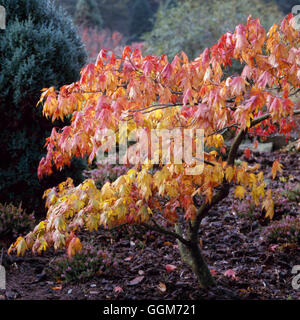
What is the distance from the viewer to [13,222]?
403cm

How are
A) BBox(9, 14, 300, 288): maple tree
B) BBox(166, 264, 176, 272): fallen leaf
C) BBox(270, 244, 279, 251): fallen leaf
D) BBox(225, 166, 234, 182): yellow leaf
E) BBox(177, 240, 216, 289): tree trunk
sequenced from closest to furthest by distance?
BBox(9, 14, 300, 288): maple tree
BBox(225, 166, 234, 182): yellow leaf
BBox(177, 240, 216, 289): tree trunk
BBox(166, 264, 176, 272): fallen leaf
BBox(270, 244, 279, 251): fallen leaf

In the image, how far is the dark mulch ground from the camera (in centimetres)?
307

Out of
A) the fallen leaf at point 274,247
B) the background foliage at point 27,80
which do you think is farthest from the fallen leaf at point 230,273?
the background foliage at point 27,80

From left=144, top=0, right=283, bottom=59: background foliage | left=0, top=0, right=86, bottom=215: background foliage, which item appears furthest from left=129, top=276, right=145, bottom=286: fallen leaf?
left=144, top=0, right=283, bottom=59: background foliage

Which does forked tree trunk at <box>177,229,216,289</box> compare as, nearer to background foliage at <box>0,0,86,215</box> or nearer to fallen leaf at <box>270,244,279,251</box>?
fallen leaf at <box>270,244,279,251</box>

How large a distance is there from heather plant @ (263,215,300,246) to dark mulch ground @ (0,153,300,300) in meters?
0.11

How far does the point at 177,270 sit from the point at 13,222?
2.08m

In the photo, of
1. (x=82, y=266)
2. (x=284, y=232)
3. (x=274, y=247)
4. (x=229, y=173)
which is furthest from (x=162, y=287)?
(x=284, y=232)

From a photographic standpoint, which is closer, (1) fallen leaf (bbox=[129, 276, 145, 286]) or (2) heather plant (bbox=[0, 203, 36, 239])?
(1) fallen leaf (bbox=[129, 276, 145, 286])

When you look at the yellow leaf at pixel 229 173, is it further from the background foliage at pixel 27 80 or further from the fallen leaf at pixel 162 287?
the background foliage at pixel 27 80

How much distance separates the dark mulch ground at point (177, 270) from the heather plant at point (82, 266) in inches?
2.6

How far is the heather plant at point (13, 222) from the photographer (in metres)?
3.96

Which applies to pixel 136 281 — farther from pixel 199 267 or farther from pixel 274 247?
pixel 274 247
